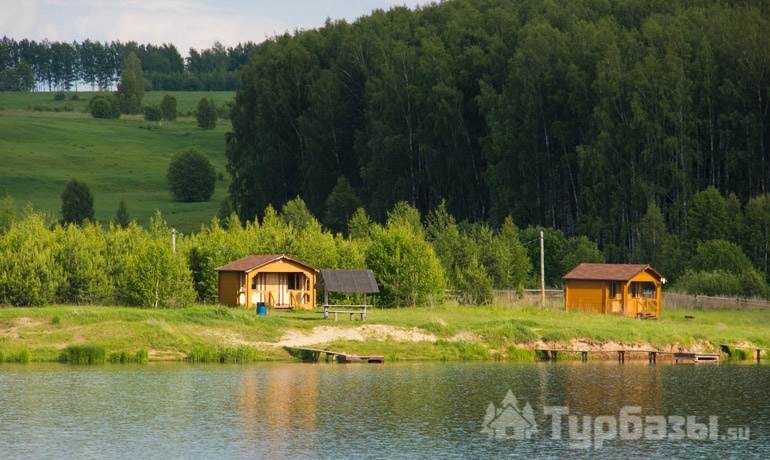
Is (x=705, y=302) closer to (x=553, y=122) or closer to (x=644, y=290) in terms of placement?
(x=644, y=290)

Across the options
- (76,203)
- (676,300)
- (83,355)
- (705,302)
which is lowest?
(83,355)

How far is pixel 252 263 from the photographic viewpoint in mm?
81938

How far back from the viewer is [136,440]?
155 feet

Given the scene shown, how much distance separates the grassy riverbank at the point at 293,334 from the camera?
69.1 meters

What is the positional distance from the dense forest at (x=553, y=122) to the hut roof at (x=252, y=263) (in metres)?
33.3

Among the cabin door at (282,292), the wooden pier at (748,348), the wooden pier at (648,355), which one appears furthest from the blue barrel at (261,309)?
the wooden pier at (748,348)

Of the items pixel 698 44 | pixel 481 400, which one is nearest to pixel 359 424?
pixel 481 400

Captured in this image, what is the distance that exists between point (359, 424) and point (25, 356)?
76.2 ft

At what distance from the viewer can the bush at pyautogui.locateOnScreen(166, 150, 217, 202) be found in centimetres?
19112

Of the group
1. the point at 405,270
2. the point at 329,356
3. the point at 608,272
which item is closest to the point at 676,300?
the point at 608,272

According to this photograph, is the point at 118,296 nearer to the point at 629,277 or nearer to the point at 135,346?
the point at 135,346

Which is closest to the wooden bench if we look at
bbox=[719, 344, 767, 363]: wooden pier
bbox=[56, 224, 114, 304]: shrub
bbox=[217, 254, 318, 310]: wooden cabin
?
bbox=[217, 254, 318, 310]: wooden cabin

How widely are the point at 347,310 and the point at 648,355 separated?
16.5 meters

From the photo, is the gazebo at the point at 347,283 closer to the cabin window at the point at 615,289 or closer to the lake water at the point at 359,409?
the lake water at the point at 359,409
